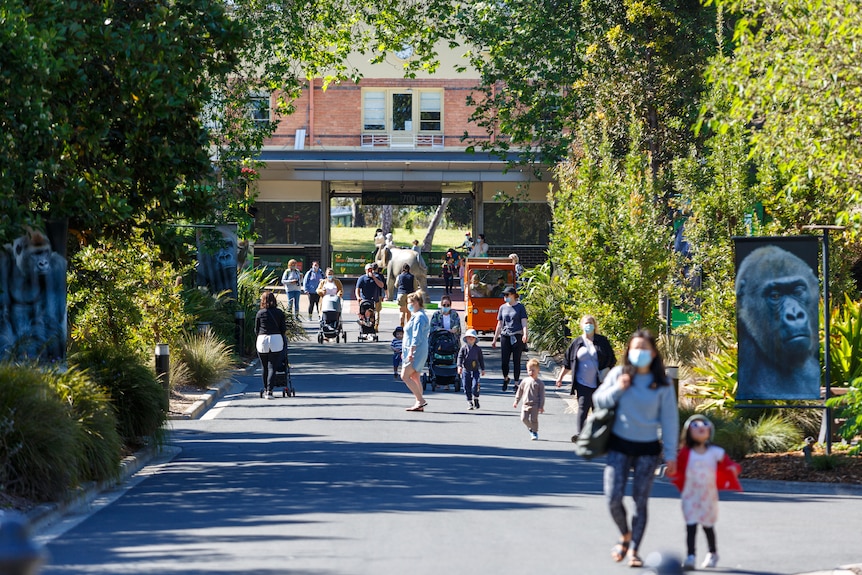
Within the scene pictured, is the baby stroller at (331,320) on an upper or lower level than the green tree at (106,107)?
lower

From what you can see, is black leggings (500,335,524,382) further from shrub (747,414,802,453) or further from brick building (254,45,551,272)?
brick building (254,45,551,272)

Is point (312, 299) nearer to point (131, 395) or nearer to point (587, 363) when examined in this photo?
point (587, 363)

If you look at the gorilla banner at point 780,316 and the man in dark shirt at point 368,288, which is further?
the man in dark shirt at point 368,288

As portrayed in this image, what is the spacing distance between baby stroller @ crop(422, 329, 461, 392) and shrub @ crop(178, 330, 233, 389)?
3.75 meters

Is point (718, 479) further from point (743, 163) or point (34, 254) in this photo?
point (743, 163)

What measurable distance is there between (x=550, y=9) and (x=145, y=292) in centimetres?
1445

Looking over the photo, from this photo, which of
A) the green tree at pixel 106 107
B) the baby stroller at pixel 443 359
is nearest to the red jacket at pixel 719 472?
the green tree at pixel 106 107

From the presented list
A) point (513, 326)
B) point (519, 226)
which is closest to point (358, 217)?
point (519, 226)

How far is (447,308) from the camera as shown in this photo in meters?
23.7

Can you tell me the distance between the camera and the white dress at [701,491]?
29.7 ft

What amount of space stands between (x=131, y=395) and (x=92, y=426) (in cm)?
241

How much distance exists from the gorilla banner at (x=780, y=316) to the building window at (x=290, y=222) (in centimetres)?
4312

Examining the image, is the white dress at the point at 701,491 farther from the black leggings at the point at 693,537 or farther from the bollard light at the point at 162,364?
the bollard light at the point at 162,364

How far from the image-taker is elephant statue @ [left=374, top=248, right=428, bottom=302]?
132 feet
